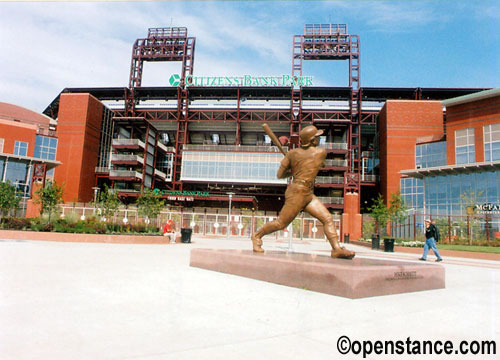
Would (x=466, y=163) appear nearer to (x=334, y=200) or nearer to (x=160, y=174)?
(x=334, y=200)

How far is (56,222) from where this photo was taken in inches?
812

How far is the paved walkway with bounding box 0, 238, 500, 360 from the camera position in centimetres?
323

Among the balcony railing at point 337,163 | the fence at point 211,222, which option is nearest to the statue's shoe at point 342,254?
the fence at point 211,222

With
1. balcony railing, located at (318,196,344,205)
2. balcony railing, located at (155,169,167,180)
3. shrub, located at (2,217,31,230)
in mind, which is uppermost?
balcony railing, located at (155,169,167,180)

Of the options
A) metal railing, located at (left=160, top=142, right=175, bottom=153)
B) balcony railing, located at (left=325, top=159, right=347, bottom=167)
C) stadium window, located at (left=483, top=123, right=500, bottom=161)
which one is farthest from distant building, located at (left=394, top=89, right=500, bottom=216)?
metal railing, located at (left=160, top=142, right=175, bottom=153)

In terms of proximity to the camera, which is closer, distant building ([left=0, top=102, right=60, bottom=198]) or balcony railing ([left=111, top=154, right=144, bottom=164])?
distant building ([left=0, top=102, right=60, bottom=198])

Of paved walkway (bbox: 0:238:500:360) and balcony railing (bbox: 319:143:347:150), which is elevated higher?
balcony railing (bbox: 319:143:347:150)

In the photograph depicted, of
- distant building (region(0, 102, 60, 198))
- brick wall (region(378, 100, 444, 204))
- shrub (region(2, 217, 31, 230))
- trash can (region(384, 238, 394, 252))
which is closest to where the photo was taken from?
shrub (region(2, 217, 31, 230))

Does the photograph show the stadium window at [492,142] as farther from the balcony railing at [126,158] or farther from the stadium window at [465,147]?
the balcony railing at [126,158]

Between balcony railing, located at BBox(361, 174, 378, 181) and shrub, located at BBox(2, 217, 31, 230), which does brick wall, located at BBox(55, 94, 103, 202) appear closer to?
shrub, located at BBox(2, 217, 31, 230)

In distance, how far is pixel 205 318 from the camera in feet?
14.2

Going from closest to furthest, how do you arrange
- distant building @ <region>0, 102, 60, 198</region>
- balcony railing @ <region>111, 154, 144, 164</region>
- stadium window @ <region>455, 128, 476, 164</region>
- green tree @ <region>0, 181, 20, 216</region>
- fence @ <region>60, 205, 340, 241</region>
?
1. green tree @ <region>0, 181, 20, 216</region>
2. fence @ <region>60, 205, 340, 241</region>
3. stadium window @ <region>455, 128, 476, 164</region>
4. distant building @ <region>0, 102, 60, 198</region>
5. balcony railing @ <region>111, 154, 144, 164</region>

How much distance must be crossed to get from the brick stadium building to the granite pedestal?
46877mm

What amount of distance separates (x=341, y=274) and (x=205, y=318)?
258cm
